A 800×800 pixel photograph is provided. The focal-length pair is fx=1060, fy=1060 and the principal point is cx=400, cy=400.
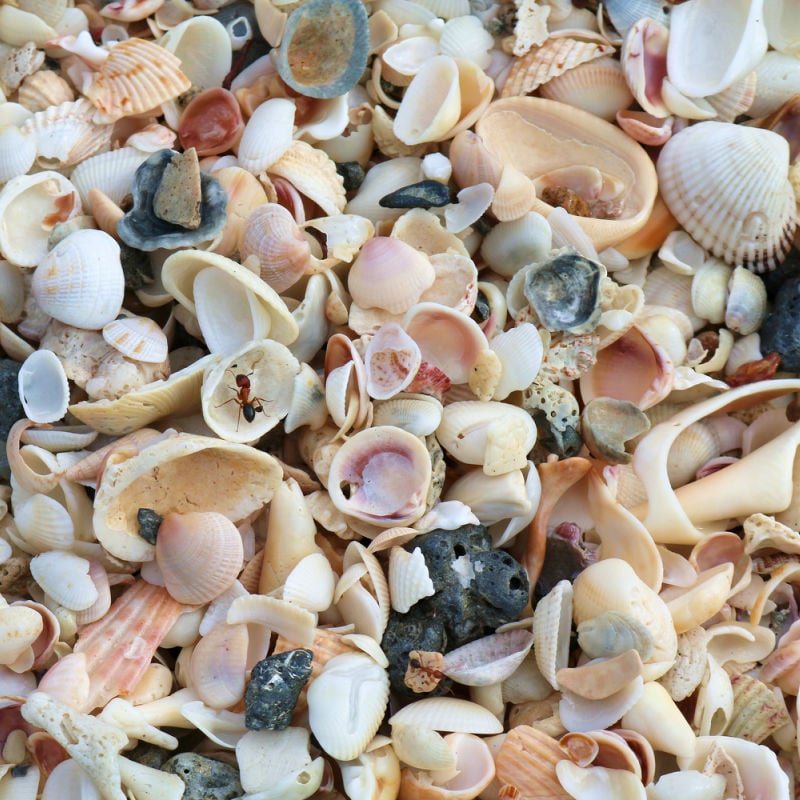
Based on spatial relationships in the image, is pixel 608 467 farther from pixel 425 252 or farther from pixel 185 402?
pixel 185 402

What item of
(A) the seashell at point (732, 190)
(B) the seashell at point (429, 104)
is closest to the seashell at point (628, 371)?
(A) the seashell at point (732, 190)

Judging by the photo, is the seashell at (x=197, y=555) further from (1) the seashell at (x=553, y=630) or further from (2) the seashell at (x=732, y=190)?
(2) the seashell at (x=732, y=190)

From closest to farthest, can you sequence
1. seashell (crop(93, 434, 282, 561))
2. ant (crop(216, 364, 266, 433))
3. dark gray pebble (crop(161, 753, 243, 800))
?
dark gray pebble (crop(161, 753, 243, 800)) → seashell (crop(93, 434, 282, 561)) → ant (crop(216, 364, 266, 433))

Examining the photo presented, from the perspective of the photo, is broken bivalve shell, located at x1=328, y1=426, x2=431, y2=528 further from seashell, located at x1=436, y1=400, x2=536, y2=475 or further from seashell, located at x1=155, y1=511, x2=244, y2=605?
seashell, located at x1=155, y1=511, x2=244, y2=605

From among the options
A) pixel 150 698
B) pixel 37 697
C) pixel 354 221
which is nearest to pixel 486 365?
pixel 354 221

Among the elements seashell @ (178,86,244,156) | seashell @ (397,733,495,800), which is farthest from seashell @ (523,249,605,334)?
seashell @ (397,733,495,800)

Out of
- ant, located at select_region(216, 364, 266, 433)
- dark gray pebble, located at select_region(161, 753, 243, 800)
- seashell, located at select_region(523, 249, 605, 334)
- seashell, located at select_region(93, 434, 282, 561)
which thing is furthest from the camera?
seashell, located at select_region(523, 249, 605, 334)
